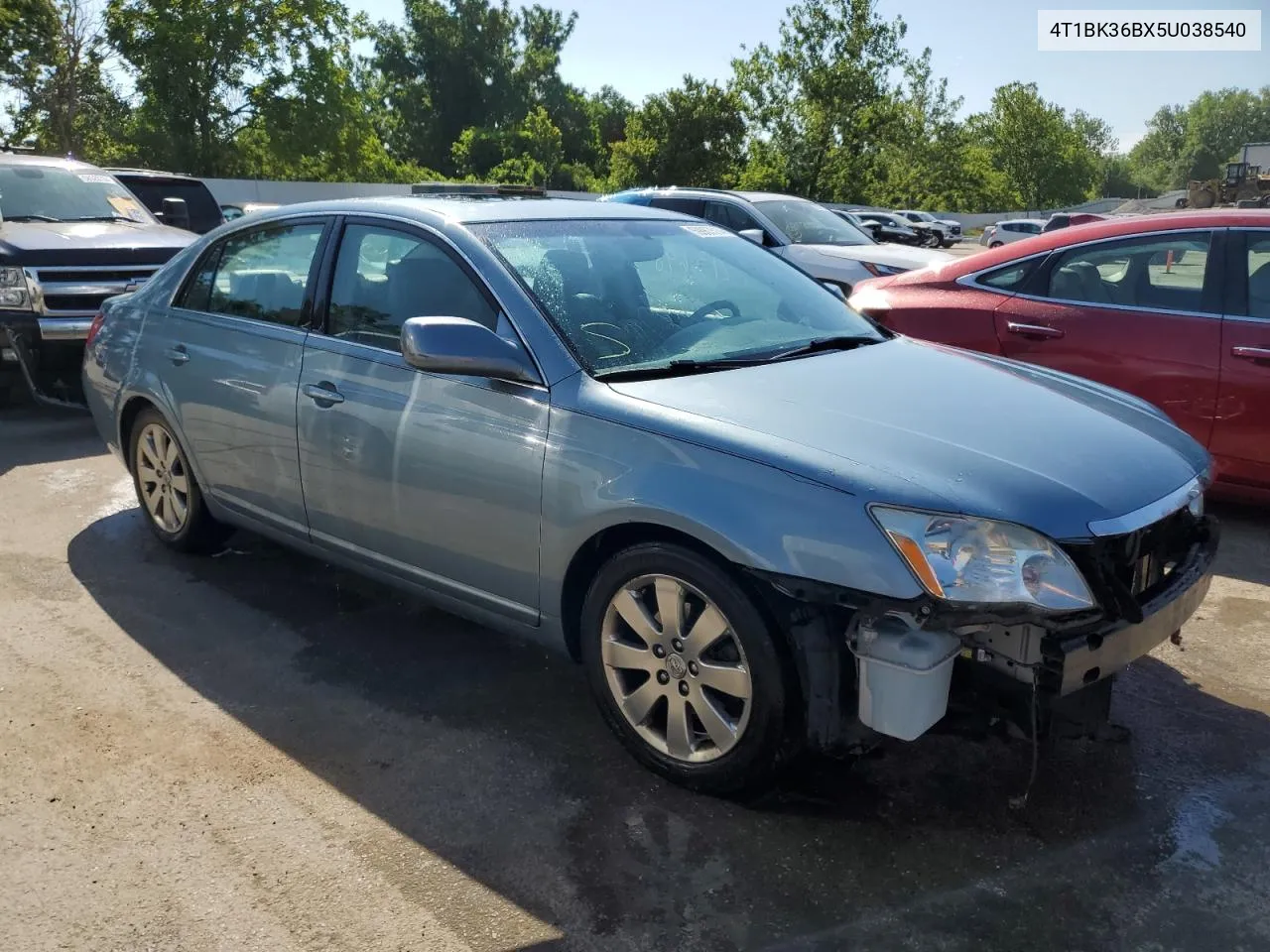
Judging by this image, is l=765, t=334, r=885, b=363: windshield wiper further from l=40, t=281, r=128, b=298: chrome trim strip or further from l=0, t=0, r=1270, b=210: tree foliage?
l=0, t=0, r=1270, b=210: tree foliage

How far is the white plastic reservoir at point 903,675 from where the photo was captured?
2631 millimetres

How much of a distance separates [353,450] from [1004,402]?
2168 millimetres

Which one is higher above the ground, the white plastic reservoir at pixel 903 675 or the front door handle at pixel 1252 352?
the front door handle at pixel 1252 352

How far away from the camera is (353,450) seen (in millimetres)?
3830

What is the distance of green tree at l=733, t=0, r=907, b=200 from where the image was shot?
32438 mm

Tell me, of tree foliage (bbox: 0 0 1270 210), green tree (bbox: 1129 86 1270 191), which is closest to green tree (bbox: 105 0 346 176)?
tree foliage (bbox: 0 0 1270 210)

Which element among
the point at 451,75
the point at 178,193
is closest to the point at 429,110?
the point at 451,75

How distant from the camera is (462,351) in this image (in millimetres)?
3258

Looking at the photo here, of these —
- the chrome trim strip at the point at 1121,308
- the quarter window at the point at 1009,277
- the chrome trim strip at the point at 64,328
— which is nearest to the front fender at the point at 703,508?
the chrome trim strip at the point at 1121,308

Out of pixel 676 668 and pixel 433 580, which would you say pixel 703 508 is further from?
pixel 433 580

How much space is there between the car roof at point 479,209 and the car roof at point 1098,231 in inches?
93.0

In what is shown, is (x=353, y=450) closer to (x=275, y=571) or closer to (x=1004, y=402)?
(x=275, y=571)

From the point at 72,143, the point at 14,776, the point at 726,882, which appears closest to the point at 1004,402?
the point at 726,882

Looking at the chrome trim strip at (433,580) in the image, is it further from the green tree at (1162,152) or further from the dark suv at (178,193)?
the green tree at (1162,152)
